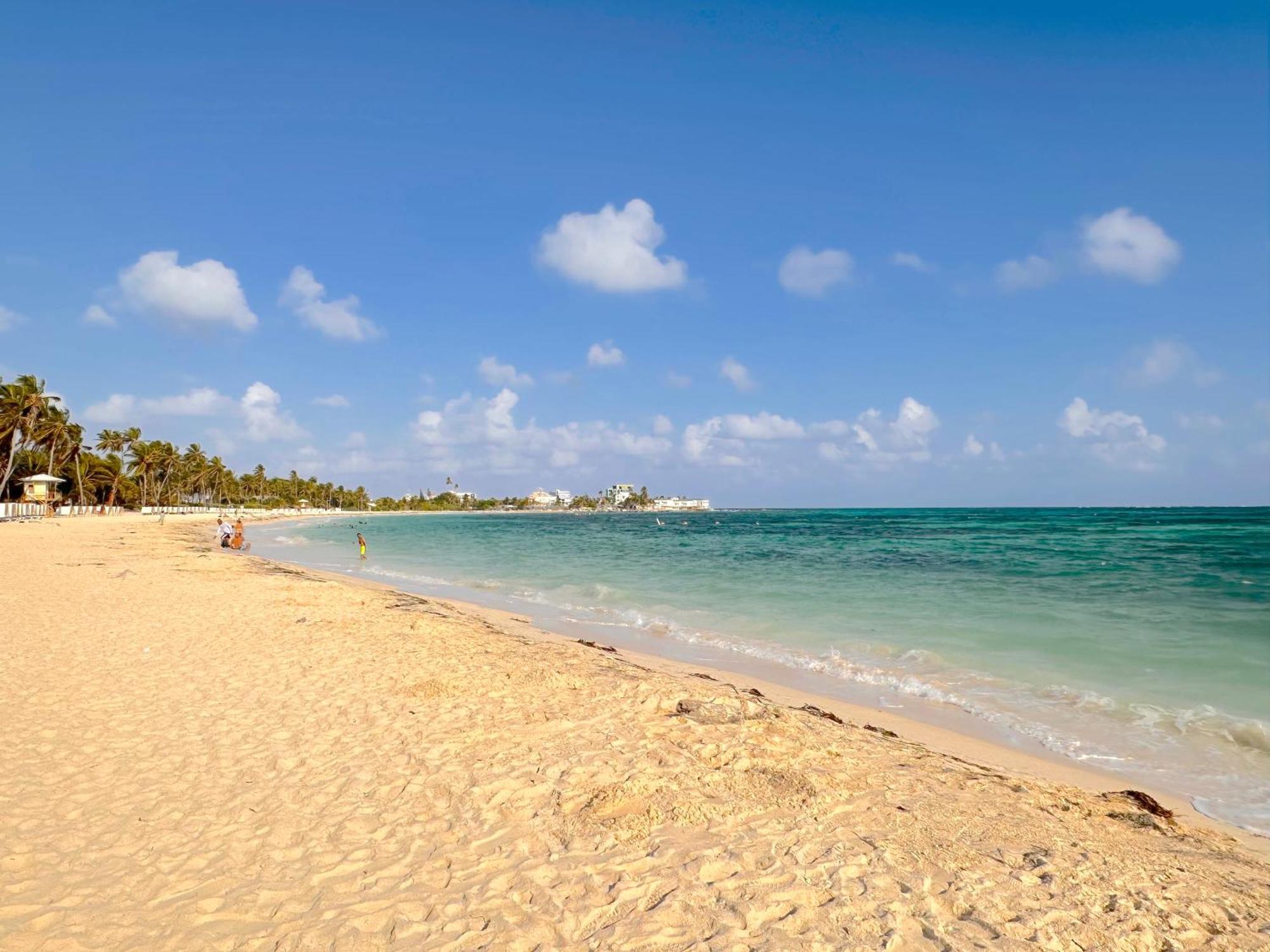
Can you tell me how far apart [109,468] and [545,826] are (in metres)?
106

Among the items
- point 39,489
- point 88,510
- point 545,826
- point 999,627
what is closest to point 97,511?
point 88,510

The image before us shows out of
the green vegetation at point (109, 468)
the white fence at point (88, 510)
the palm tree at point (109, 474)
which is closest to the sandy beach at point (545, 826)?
the green vegetation at point (109, 468)

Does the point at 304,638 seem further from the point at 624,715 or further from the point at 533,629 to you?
the point at 624,715

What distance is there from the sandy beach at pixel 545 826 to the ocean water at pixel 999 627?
1605mm

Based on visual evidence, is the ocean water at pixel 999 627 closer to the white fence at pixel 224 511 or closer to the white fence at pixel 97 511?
the white fence at pixel 97 511

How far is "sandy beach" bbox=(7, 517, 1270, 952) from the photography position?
3525 millimetres

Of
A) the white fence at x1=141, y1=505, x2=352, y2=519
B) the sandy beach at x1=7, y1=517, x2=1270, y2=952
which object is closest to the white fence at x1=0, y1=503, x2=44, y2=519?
the white fence at x1=141, y1=505, x2=352, y2=519

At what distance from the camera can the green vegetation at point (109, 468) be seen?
183 feet

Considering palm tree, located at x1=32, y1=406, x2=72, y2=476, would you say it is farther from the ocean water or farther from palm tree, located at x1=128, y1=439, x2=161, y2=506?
the ocean water

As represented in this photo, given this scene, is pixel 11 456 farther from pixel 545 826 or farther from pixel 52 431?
pixel 545 826

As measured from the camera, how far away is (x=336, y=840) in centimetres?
→ 444

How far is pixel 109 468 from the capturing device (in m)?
85.9

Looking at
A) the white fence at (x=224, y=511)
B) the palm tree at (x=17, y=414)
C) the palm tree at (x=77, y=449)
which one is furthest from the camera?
the white fence at (x=224, y=511)

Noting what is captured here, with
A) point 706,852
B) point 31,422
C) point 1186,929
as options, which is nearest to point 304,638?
point 706,852
